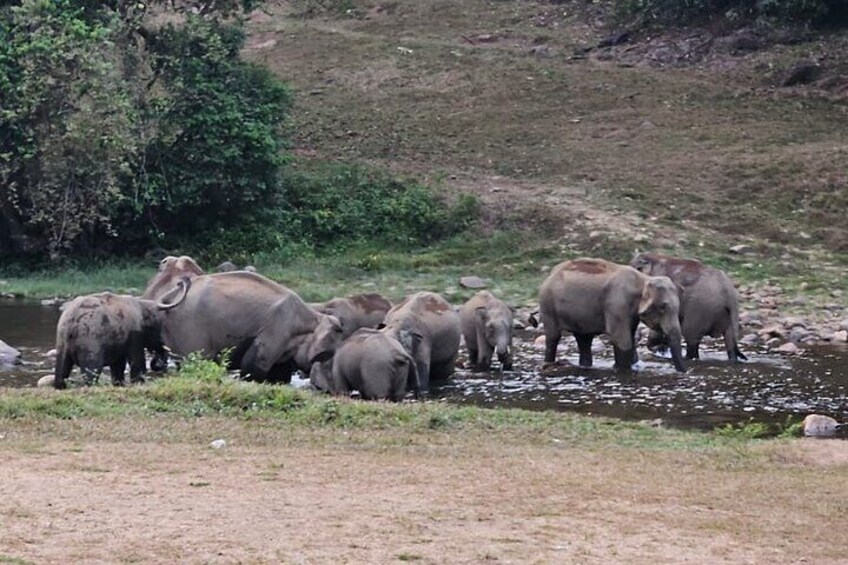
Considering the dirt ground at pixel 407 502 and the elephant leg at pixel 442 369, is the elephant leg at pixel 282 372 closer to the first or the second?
the elephant leg at pixel 442 369

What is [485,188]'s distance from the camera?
3212cm

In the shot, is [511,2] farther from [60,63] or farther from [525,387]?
[525,387]

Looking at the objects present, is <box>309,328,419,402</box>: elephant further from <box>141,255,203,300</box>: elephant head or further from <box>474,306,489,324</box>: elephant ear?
<box>141,255,203,300</box>: elephant head

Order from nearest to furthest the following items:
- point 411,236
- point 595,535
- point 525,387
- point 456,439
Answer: point 595,535 < point 456,439 < point 525,387 < point 411,236

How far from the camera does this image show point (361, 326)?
1947cm

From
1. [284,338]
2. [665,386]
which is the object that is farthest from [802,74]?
[284,338]

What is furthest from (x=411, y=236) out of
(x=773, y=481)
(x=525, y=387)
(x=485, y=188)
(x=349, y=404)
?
(x=773, y=481)

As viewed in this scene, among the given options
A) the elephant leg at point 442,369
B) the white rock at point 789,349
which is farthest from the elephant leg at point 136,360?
the white rock at point 789,349

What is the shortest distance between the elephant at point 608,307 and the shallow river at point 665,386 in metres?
0.34

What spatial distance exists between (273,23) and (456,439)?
34.3 metres

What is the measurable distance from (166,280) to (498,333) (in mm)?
4211

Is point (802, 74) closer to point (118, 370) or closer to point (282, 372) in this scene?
point (282, 372)

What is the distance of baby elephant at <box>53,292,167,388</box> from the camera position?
17.0m

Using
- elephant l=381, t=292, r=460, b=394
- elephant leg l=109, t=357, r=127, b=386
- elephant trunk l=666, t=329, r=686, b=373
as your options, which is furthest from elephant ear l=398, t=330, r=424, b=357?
elephant trunk l=666, t=329, r=686, b=373
